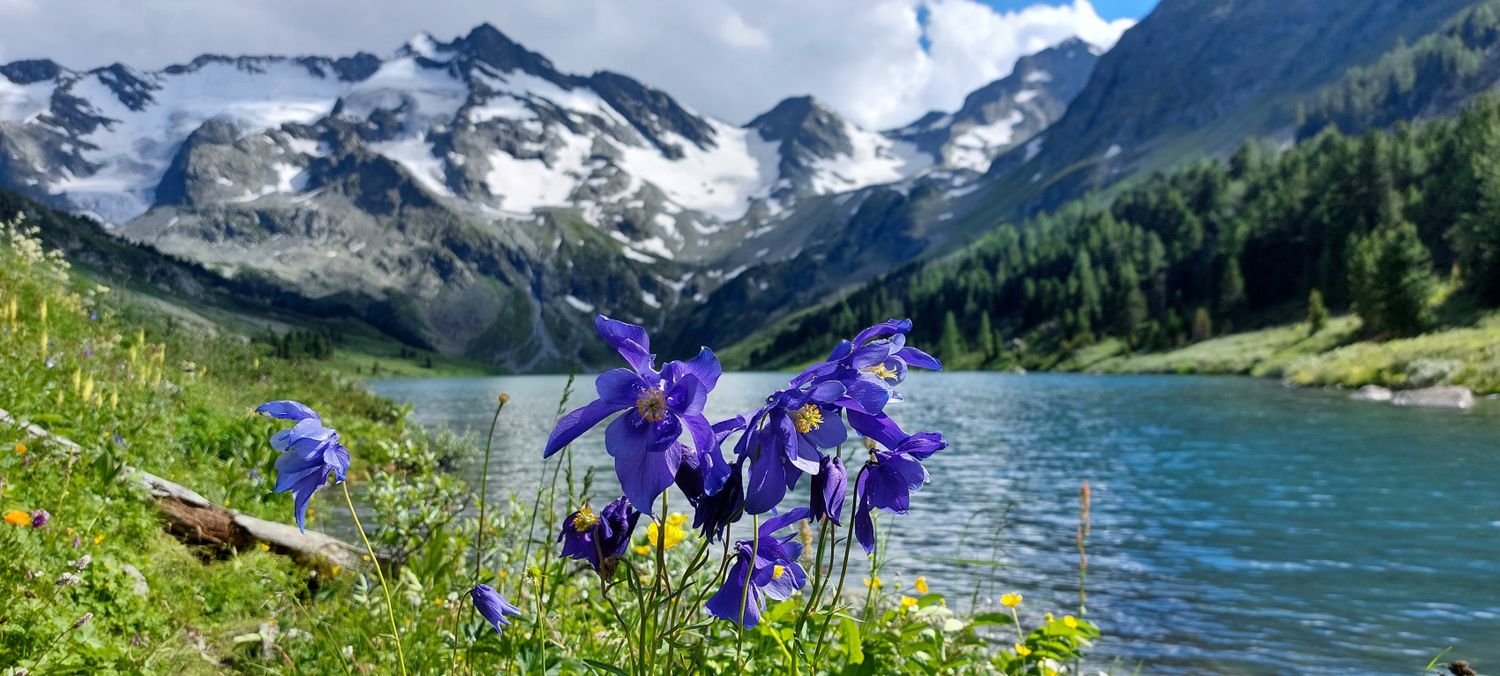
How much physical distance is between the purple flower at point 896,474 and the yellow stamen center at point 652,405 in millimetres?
654

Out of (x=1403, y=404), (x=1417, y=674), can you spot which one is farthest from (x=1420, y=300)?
(x=1417, y=674)

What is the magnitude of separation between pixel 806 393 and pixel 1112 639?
402 inches

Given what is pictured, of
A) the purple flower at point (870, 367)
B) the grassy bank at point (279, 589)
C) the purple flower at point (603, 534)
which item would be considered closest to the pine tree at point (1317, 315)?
the grassy bank at point (279, 589)

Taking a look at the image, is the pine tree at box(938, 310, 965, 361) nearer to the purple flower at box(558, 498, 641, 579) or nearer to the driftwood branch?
the driftwood branch

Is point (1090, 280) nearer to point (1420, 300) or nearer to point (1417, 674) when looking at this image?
point (1420, 300)

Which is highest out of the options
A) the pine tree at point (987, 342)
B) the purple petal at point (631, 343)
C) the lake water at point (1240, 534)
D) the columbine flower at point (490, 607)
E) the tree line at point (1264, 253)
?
the tree line at point (1264, 253)

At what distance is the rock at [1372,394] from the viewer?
40.2m

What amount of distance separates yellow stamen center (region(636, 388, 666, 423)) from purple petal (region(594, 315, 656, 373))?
0.18 ft

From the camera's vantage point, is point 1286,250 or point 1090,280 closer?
point 1286,250

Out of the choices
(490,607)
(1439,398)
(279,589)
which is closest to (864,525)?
(490,607)

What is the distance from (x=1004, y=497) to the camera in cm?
2061

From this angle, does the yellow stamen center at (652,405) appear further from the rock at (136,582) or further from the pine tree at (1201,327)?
the pine tree at (1201,327)

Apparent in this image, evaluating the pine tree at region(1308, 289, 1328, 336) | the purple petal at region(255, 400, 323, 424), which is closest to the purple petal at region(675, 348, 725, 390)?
the purple petal at region(255, 400, 323, 424)

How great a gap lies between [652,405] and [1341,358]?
68.5m
